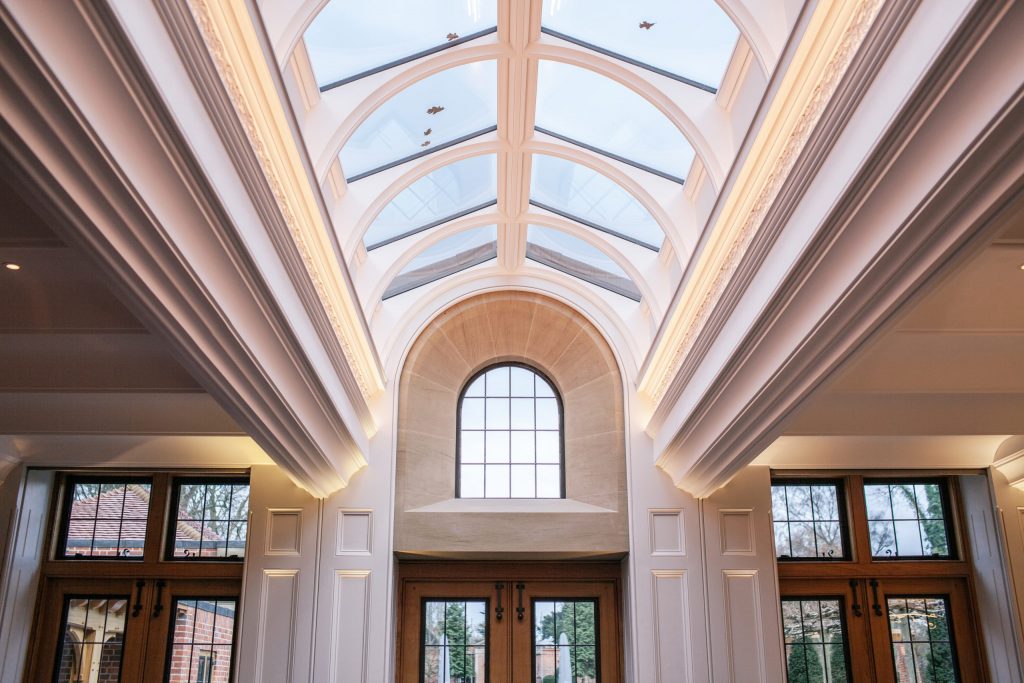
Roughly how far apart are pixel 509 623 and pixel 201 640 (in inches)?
91.4

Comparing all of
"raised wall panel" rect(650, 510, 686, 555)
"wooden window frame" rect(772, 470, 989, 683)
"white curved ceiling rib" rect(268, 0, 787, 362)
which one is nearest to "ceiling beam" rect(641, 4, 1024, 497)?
"white curved ceiling rib" rect(268, 0, 787, 362)

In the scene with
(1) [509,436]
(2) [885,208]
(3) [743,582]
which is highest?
(1) [509,436]

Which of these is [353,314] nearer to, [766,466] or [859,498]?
[766,466]

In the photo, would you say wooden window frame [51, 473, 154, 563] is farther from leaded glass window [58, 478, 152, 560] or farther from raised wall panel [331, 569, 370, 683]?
raised wall panel [331, 569, 370, 683]

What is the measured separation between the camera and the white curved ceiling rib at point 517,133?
441cm

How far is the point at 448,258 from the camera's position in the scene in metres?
7.28

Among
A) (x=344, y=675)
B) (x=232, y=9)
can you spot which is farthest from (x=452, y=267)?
(x=232, y=9)

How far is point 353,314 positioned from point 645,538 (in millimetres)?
2729

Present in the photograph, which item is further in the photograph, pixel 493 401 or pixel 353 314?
pixel 493 401

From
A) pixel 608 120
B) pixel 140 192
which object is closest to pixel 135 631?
pixel 608 120

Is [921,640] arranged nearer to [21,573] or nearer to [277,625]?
[277,625]

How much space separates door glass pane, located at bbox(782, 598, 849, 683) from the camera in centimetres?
690

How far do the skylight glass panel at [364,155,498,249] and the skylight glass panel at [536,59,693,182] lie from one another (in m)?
0.67

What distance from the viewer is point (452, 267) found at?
7465mm
